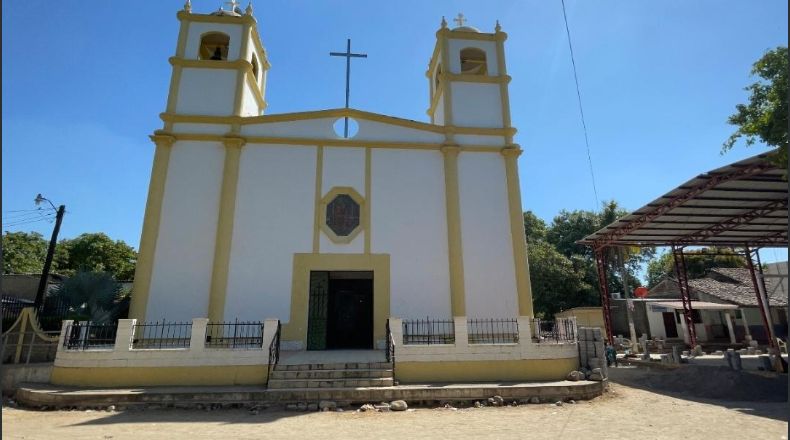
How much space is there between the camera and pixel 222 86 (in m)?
14.5

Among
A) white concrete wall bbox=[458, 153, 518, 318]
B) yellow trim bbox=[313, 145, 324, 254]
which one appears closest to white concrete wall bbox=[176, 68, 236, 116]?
yellow trim bbox=[313, 145, 324, 254]

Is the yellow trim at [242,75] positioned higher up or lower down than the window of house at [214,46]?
lower down

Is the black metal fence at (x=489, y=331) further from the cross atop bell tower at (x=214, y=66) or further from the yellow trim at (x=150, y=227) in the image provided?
the cross atop bell tower at (x=214, y=66)

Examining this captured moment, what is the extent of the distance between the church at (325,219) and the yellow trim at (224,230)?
0.03 metres

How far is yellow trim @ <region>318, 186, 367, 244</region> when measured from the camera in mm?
13250

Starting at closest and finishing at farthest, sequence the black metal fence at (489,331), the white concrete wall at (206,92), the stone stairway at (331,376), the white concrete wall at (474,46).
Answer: the stone stairway at (331,376)
the black metal fence at (489,331)
the white concrete wall at (206,92)
the white concrete wall at (474,46)

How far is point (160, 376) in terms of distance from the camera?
31.1 ft

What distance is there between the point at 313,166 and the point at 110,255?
31655 millimetres

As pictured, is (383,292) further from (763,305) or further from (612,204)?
(612,204)

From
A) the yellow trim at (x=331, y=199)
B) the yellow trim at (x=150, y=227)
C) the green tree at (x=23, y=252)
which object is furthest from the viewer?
the green tree at (x=23, y=252)

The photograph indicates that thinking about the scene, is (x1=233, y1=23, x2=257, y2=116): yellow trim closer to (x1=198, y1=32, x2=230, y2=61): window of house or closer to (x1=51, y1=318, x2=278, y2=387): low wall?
(x1=198, y1=32, x2=230, y2=61): window of house

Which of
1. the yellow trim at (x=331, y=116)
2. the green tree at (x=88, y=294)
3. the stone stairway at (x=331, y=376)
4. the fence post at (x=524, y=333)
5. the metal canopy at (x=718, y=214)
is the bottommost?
the stone stairway at (x=331, y=376)

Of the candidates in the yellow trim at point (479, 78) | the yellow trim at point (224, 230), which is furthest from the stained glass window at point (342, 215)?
the yellow trim at point (479, 78)

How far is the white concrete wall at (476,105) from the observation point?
49.5 feet
